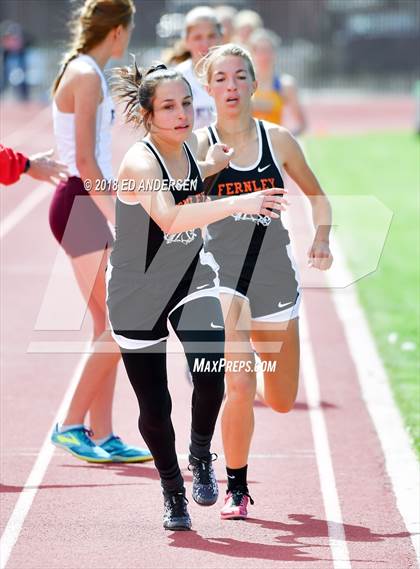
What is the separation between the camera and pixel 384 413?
8453mm

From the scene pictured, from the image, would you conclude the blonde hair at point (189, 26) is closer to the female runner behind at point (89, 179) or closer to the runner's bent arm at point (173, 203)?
the female runner behind at point (89, 179)

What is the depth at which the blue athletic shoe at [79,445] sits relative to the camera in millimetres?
7156

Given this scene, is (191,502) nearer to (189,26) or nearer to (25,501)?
(25,501)

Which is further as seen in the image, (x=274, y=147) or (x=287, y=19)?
(x=287, y=19)

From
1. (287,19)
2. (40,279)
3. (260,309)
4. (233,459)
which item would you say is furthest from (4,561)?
(287,19)

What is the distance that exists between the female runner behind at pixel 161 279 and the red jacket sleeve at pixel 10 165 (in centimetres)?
114

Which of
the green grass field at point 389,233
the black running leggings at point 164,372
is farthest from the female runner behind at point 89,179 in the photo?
the green grass field at point 389,233

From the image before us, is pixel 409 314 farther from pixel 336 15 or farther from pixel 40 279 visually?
pixel 336 15

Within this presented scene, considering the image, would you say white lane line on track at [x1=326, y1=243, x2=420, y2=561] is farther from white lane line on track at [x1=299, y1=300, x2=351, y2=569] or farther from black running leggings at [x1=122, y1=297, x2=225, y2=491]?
black running leggings at [x1=122, y1=297, x2=225, y2=491]

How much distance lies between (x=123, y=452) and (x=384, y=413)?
196 cm

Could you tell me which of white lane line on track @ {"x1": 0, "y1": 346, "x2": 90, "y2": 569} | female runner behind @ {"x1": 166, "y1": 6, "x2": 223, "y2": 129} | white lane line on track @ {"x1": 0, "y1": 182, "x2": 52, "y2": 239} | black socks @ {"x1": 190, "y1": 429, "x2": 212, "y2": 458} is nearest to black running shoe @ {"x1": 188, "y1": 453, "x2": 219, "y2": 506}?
black socks @ {"x1": 190, "y1": 429, "x2": 212, "y2": 458}

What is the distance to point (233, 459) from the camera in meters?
6.18

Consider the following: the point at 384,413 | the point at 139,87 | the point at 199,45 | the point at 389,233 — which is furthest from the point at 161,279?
the point at 389,233

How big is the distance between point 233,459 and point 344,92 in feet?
123
